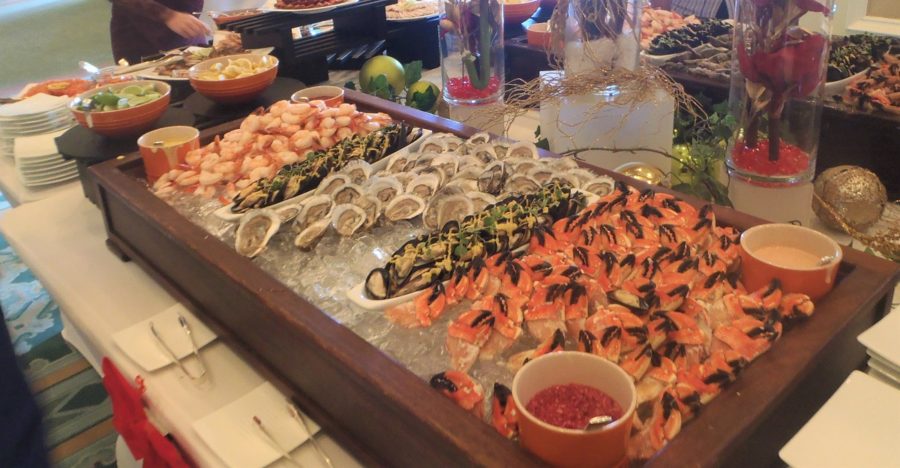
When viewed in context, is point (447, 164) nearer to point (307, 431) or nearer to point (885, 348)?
point (307, 431)

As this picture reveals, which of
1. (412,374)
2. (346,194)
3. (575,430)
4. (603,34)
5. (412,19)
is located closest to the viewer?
(575,430)

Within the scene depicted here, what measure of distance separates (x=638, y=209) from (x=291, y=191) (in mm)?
628

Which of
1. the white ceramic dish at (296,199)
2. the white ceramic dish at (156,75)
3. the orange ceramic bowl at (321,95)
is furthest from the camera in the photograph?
the white ceramic dish at (156,75)

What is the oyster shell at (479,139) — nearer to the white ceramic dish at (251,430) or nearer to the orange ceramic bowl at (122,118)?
the white ceramic dish at (251,430)

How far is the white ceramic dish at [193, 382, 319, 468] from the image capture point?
2.95 ft

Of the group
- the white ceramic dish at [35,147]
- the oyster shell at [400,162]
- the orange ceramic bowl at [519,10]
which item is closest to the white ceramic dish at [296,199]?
the oyster shell at [400,162]

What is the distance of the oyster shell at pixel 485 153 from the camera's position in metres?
1.33

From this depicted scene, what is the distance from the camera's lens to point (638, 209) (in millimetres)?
1057

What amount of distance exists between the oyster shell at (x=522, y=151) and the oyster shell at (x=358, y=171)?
27 cm

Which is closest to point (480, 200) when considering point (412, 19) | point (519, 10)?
point (519, 10)

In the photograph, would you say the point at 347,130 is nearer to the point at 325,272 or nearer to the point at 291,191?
the point at 291,191

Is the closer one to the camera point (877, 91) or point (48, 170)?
point (877, 91)

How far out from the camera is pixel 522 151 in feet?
4.35

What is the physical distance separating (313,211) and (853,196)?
95cm
